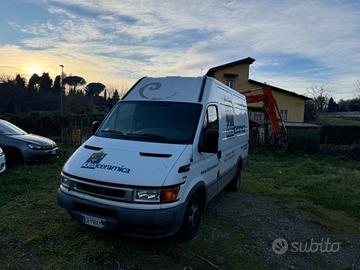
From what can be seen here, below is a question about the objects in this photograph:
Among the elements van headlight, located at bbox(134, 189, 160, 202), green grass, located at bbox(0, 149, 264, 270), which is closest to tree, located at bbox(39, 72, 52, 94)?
green grass, located at bbox(0, 149, 264, 270)

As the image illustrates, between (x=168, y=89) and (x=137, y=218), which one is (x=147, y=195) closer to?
(x=137, y=218)

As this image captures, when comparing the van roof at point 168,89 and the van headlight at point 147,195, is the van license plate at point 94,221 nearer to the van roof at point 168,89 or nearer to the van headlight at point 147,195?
the van headlight at point 147,195

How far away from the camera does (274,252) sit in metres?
4.77

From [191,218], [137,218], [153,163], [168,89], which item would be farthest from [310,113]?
[137,218]

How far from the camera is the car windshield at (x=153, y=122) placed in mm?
4723

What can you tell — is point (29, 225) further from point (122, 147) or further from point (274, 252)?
point (274, 252)

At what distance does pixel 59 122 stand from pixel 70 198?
20270mm

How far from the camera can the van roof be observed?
5367 mm

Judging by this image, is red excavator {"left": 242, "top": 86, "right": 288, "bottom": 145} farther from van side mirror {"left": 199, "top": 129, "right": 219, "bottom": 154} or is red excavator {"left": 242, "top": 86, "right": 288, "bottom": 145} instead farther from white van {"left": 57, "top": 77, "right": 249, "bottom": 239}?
van side mirror {"left": 199, "top": 129, "right": 219, "bottom": 154}

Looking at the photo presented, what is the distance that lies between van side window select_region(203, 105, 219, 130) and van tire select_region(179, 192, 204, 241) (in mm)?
1169

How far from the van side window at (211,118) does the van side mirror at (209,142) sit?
1.07 feet

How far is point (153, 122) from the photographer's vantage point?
5027 millimetres

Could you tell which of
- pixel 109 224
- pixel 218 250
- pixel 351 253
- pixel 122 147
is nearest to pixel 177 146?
pixel 122 147

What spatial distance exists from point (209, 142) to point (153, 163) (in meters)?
1.02
